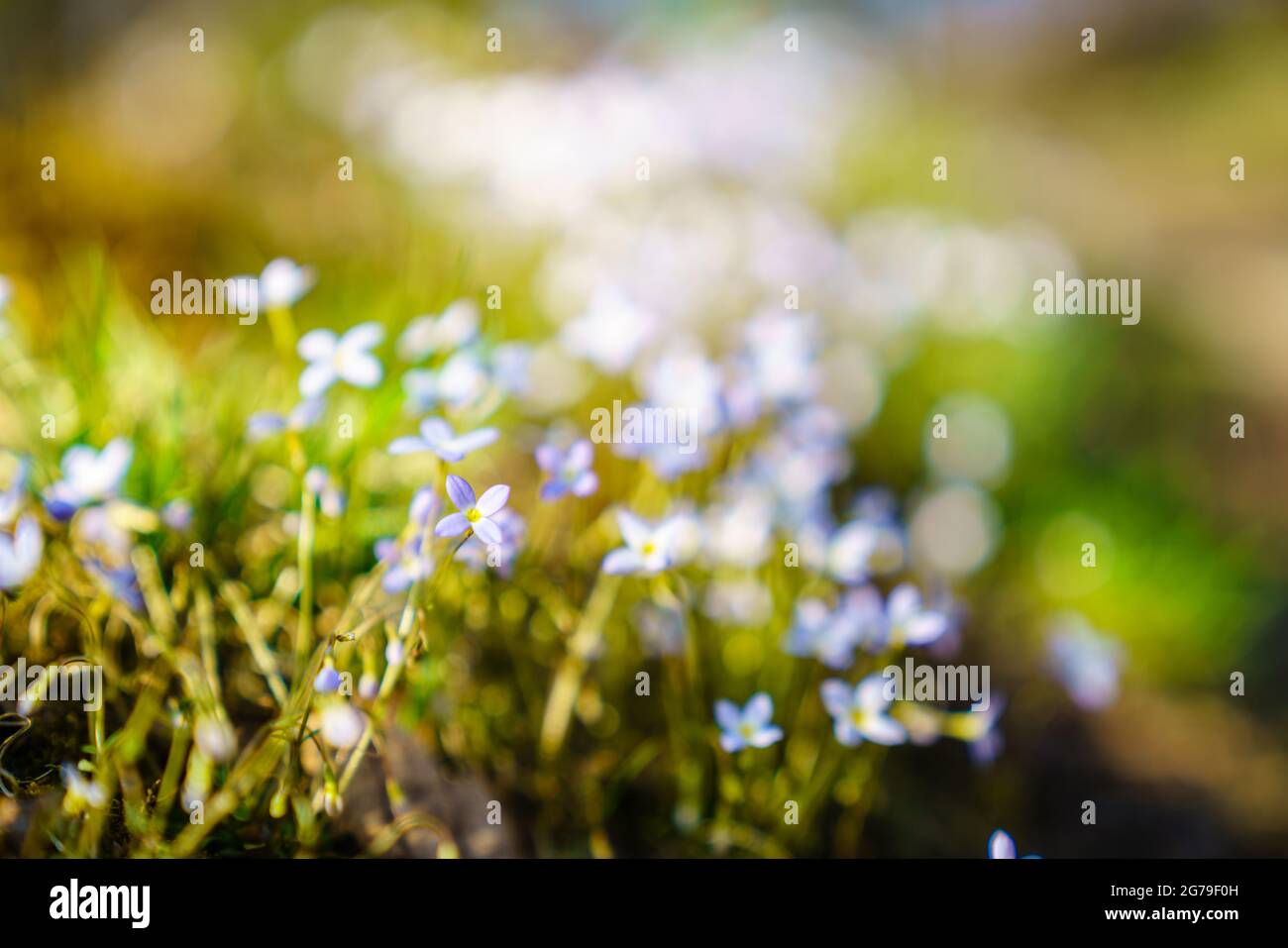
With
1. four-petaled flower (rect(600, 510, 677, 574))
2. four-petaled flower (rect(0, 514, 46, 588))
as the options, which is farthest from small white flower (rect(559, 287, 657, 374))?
four-petaled flower (rect(0, 514, 46, 588))

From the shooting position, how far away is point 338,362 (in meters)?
1.15

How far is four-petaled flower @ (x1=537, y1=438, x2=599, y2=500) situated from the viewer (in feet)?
3.73

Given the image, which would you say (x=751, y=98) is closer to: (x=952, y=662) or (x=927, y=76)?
(x=927, y=76)

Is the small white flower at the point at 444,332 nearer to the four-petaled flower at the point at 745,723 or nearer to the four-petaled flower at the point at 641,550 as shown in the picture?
the four-petaled flower at the point at 641,550

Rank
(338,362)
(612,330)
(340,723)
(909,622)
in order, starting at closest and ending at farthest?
(340,723) < (338,362) < (909,622) < (612,330)

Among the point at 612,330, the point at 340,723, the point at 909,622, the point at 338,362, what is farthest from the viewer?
the point at 612,330

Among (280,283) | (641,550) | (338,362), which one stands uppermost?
(280,283)

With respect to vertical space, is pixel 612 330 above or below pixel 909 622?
above

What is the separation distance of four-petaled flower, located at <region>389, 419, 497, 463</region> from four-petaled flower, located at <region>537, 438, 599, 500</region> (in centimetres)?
13

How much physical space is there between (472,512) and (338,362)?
287 mm

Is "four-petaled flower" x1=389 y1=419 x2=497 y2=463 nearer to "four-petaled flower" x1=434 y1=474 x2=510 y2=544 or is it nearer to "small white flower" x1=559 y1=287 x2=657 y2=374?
"four-petaled flower" x1=434 y1=474 x2=510 y2=544

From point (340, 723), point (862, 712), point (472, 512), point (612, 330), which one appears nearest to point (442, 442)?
point (472, 512)

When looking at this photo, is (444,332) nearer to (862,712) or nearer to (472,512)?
(472,512)
